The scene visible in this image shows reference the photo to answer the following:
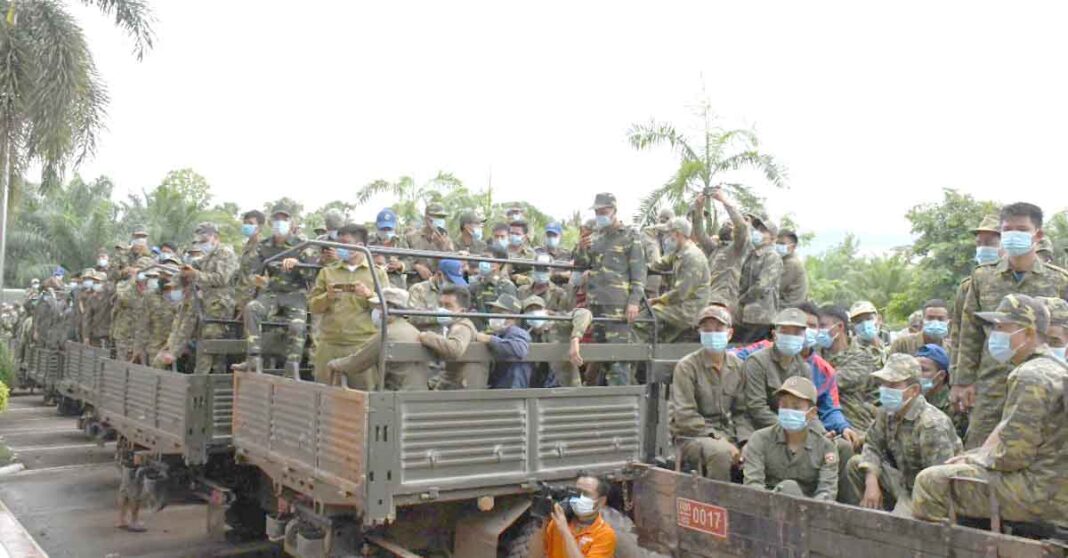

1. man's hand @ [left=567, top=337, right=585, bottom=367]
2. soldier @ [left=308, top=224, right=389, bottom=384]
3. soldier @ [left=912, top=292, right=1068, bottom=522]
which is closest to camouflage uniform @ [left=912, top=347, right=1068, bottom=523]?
soldier @ [left=912, top=292, right=1068, bottom=522]

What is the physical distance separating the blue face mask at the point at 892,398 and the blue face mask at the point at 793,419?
40 centimetres

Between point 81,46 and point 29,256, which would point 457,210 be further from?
point 29,256

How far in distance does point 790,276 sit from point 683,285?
121 centimetres

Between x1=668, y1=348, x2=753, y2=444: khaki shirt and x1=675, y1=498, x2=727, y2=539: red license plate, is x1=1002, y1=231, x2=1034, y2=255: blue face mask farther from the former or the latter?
x1=675, y1=498, x2=727, y2=539: red license plate

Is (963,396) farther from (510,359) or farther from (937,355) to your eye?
(510,359)

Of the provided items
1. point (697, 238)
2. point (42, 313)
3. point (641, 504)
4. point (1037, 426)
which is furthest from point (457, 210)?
point (1037, 426)

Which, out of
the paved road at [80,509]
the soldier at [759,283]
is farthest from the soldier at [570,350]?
the paved road at [80,509]

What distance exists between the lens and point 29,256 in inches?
1083

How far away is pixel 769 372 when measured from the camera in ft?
17.7

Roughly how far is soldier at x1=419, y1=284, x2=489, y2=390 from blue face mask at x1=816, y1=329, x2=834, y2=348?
221 centimetres

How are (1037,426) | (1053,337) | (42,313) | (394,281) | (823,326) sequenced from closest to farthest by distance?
(1037,426), (1053,337), (823,326), (394,281), (42,313)

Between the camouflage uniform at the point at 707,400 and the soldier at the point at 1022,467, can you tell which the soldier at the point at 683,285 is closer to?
the camouflage uniform at the point at 707,400

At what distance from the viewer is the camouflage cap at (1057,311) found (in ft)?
12.6

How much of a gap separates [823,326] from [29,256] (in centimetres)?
2707
